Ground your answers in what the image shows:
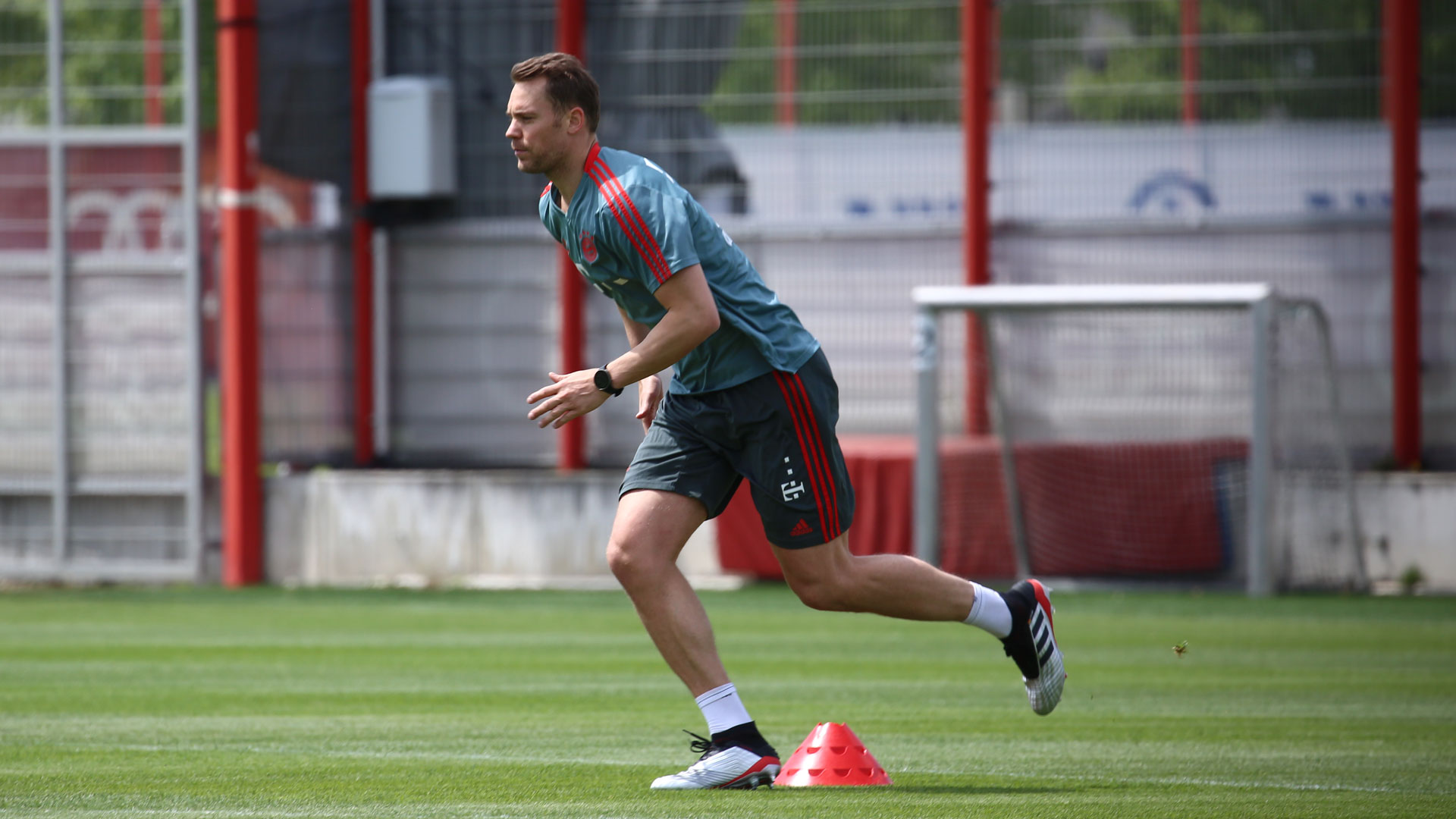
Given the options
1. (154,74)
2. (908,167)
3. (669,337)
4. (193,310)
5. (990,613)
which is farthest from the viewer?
(908,167)

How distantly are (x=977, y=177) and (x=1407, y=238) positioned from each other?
3209 mm

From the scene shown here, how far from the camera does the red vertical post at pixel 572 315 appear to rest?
15.2m

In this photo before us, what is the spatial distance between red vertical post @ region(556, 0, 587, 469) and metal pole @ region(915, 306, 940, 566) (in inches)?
121

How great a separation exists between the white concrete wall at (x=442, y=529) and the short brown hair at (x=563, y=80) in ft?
30.3

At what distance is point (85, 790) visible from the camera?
5316 mm

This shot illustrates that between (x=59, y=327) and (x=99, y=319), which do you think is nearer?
(x=59, y=327)

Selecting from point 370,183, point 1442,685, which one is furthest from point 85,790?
point 370,183

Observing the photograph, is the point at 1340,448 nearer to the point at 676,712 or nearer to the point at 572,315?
the point at 572,315

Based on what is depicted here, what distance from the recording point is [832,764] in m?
5.34

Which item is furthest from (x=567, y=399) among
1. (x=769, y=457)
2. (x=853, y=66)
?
(x=853, y=66)

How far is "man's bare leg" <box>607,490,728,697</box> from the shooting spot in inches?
211

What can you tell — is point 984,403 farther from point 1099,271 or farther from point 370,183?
→ point 370,183

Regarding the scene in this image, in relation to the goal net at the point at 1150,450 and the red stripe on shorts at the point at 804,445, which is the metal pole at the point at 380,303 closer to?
the goal net at the point at 1150,450

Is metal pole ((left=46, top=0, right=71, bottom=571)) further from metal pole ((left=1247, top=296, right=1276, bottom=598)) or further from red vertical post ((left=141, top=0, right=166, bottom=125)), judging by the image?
metal pole ((left=1247, top=296, right=1276, bottom=598))
